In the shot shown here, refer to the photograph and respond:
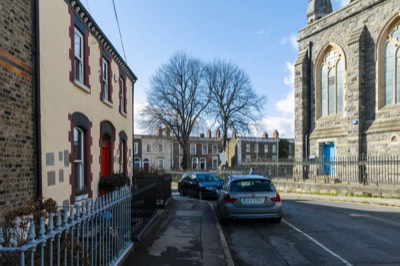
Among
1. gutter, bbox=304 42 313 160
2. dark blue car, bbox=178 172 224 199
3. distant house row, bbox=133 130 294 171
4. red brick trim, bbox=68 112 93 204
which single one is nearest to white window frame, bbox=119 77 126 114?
red brick trim, bbox=68 112 93 204

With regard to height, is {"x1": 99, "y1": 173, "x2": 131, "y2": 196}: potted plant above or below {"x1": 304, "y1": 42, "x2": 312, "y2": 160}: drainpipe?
below

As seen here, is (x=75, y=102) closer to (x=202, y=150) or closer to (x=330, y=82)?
(x=330, y=82)

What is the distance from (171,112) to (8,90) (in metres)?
42.7

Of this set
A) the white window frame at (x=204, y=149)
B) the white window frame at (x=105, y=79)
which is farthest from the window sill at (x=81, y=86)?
the white window frame at (x=204, y=149)

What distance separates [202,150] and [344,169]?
51880 millimetres

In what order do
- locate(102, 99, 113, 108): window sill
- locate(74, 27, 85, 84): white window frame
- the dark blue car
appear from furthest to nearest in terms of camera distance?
the dark blue car, locate(102, 99, 113, 108): window sill, locate(74, 27, 85, 84): white window frame

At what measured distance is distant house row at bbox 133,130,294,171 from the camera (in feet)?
222

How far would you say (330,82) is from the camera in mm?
25734

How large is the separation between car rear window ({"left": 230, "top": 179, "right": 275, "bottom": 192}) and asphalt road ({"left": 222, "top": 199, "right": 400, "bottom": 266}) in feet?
3.44

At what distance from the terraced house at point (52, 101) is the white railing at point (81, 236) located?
2.05m

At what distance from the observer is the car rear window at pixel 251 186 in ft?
35.5

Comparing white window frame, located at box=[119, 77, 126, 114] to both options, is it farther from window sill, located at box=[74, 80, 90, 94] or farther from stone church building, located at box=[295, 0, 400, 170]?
stone church building, located at box=[295, 0, 400, 170]

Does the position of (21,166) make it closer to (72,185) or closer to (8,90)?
Answer: (8,90)

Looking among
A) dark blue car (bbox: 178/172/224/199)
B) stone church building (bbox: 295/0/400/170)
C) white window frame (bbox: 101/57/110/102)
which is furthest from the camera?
stone church building (bbox: 295/0/400/170)
